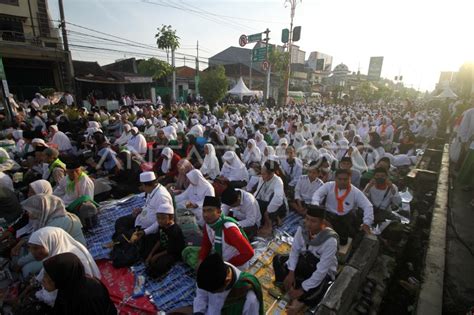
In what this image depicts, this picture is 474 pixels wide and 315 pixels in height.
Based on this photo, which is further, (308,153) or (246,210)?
(308,153)

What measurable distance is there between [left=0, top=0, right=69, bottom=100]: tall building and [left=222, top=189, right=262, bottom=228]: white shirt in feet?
59.2

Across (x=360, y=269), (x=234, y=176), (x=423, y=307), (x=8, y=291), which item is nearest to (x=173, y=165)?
(x=234, y=176)

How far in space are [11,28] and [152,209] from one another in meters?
22.2

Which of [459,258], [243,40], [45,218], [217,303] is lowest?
[459,258]

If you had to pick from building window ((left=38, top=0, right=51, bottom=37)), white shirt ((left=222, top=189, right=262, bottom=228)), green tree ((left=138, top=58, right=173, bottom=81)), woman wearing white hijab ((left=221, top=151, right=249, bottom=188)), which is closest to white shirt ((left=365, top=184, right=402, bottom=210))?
white shirt ((left=222, top=189, right=262, bottom=228))

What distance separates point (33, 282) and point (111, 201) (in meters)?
2.87

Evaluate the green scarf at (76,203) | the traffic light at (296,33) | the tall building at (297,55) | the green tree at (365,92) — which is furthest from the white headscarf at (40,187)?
the tall building at (297,55)

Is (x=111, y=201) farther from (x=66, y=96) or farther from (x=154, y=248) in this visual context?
(x=66, y=96)

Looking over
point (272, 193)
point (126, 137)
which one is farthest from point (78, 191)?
point (126, 137)

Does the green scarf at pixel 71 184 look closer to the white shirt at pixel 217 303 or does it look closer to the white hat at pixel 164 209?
the white hat at pixel 164 209

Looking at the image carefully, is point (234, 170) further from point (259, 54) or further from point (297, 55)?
point (297, 55)

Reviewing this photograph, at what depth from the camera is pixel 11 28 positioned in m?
17.8

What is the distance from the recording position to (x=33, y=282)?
279 centimetres

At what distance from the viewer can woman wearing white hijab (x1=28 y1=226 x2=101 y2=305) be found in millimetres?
2318
